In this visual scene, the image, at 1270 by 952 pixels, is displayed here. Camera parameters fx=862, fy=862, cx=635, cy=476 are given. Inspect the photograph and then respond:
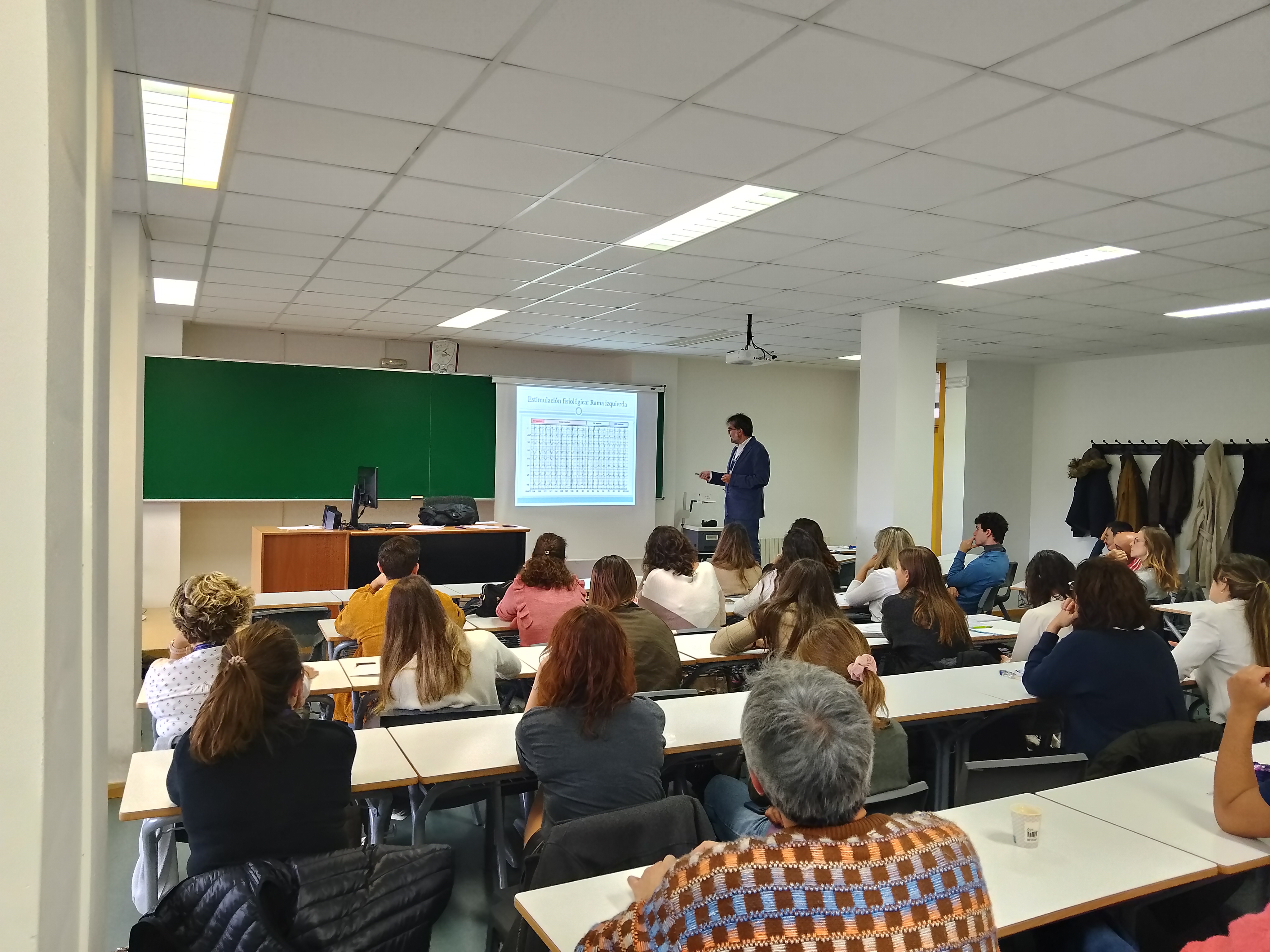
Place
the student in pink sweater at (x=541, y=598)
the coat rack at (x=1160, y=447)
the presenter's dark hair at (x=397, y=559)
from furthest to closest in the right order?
1. the coat rack at (x=1160, y=447)
2. the student in pink sweater at (x=541, y=598)
3. the presenter's dark hair at (x=397, y=559)

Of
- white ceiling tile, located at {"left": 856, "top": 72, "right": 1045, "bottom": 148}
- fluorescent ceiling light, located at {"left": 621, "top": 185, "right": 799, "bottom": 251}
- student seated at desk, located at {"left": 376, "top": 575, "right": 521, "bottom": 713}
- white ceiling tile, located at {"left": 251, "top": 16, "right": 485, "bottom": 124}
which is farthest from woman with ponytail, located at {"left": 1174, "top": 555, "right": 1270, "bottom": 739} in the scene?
white ceiling tile, located at {"left": 251, "top": 16, "right": 485, "bottom": 124}

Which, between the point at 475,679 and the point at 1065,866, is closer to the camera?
the point at 1065,866

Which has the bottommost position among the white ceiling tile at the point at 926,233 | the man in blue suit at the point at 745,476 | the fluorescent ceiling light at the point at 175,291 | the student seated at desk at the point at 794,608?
the student seated at desk at the point at 794,608

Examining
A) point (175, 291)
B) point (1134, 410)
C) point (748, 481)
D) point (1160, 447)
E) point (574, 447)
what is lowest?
point (748, 481)

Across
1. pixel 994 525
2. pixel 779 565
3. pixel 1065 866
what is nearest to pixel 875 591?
pixel 779 565

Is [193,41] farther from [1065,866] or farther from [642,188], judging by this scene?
[1065,866]

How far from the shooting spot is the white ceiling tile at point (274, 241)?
16.2 feet

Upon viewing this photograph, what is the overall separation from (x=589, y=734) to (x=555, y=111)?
2.18m

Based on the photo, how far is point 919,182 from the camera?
12.6 ft

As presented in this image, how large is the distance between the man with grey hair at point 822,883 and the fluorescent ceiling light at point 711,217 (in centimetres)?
312

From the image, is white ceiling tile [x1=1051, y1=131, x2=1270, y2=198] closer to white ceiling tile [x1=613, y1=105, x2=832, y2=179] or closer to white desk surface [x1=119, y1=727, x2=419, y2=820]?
white ceiling tile [x1=613, y1=105, x2=832, y2=179]

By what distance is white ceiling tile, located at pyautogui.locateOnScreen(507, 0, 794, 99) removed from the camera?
243 cm

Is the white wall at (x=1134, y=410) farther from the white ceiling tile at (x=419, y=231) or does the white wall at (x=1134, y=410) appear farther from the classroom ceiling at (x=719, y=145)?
the white ceiling tile at (x=419, y=231)

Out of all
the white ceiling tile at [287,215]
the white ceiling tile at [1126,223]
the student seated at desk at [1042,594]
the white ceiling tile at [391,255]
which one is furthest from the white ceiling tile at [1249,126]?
the white ceiling tile at [391,255]
